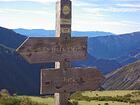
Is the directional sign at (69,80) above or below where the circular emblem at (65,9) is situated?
below

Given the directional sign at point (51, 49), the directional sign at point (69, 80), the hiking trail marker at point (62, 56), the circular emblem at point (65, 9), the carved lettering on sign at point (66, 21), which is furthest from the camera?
the carved lettering on sign at point (66, 21)

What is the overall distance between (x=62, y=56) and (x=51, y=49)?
1.88ft

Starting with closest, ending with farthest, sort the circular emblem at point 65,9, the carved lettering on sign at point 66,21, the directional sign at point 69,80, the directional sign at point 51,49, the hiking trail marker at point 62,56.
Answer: the directional sign at point 51,49, the hiking trail marker at point 62,56, the directional sign at point 69,80, the circular emblem at point 65,9, the carved lettering on sign at point 66,21

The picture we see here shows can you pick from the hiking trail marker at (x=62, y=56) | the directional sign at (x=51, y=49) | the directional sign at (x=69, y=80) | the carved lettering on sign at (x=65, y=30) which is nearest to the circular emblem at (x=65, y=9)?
the hiking trail marker at (x=62, y=56)

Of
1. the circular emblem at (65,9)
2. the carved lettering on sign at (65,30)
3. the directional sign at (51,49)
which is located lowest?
the directional sign at (51,49)

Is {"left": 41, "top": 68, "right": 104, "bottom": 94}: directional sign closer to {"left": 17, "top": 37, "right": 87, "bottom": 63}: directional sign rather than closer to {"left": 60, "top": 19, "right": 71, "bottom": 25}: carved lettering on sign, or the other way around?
{"left": 17, "top": 37, "right": 87, "bottom": 63}: directional sign

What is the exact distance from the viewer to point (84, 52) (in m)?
17.1

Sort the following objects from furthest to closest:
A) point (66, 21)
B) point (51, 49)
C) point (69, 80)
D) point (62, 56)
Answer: point (69, 80) < point (62, 56) < point (66, 21) < point (51, 49)

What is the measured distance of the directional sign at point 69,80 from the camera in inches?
616

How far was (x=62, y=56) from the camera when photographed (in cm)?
1630

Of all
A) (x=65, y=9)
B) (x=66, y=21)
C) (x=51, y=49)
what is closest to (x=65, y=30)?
(x=66, y=21)

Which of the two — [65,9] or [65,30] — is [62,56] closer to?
[65,30]

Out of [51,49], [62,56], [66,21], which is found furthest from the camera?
[62,56]

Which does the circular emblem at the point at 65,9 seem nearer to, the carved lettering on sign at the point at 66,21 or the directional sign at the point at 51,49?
the carved lettering on sign at the point at 66,21
